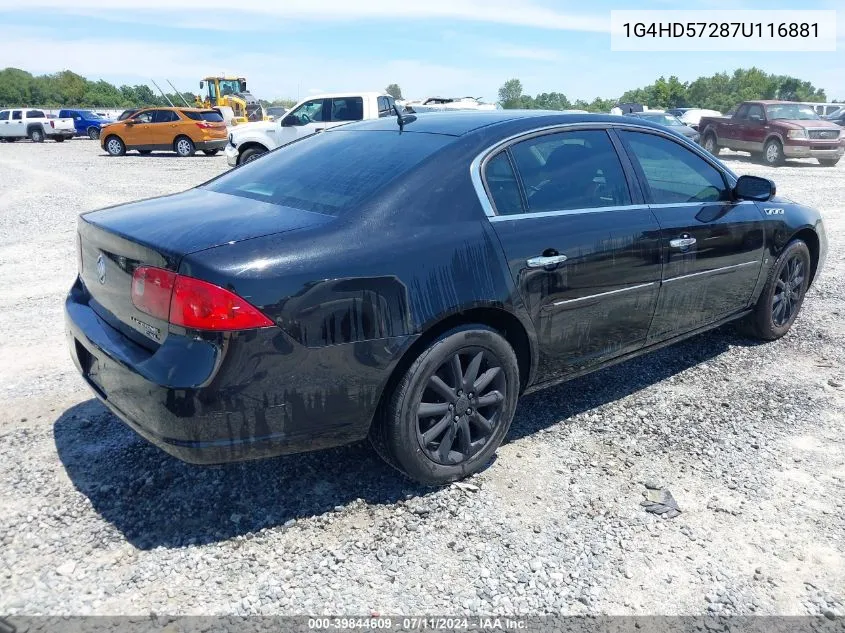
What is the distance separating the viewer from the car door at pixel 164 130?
2311cm

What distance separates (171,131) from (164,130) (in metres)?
0.25

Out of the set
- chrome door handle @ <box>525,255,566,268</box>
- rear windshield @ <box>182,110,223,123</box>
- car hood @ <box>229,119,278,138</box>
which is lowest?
chrome door handle @ <box>525,255,566,268</box>

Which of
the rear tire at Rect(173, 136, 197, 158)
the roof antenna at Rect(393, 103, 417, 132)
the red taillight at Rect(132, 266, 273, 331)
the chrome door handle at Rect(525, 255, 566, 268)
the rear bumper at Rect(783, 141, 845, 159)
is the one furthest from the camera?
the rear tire at Rect(173, 136, 197, 158)

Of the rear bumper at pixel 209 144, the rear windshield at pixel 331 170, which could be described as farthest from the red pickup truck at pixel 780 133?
the rear windshield at pixel 331 170

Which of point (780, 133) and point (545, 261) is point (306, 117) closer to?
point (780, 133)

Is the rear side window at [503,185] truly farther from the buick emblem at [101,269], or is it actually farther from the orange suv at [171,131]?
the orange suv at [171,131]

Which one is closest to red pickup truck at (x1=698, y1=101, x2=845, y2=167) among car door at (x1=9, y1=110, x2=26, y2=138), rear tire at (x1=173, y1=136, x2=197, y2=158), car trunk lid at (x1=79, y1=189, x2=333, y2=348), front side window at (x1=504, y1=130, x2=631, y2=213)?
rear tire at (x1=173, y1=136, x2=197, y2=158)

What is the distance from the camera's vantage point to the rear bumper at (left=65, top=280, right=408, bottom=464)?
244 cm

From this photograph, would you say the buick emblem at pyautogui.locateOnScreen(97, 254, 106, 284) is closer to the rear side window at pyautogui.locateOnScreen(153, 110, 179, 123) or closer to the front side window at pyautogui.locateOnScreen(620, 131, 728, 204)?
the front side window at pyautogui.locateOnScreen(620, 131, 728, 204)

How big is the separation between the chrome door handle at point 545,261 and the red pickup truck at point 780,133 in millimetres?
18987

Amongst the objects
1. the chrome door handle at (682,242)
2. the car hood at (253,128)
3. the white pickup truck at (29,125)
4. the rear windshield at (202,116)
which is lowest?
the chrome door handle at (682,242)

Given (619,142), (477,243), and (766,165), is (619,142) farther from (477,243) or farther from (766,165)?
(766,165)

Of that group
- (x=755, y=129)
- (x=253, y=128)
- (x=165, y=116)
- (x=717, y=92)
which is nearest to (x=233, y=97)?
(x=165, y=116)

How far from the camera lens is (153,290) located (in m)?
2.57
